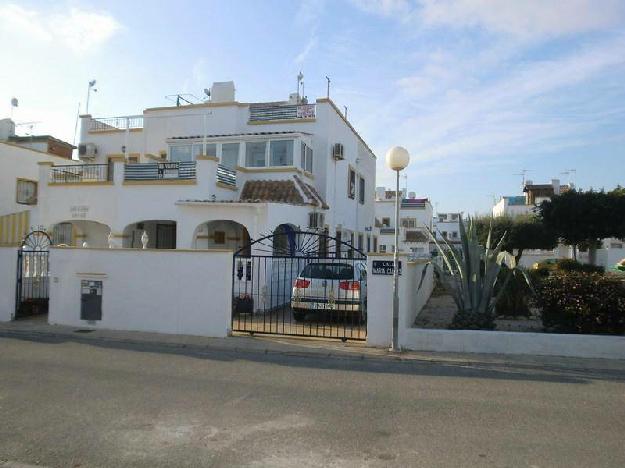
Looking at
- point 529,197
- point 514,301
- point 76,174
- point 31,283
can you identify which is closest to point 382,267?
point 514,301

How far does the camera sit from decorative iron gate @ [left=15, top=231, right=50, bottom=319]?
496 inches

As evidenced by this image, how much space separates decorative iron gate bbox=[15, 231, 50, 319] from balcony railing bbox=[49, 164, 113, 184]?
15.3 feet

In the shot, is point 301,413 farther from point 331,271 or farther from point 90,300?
point 90,300

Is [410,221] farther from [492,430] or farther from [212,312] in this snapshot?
[492,430]

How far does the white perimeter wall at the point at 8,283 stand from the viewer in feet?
40.7

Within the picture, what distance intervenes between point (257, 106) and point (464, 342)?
1412cm

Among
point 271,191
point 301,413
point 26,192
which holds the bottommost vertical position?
point 301,413

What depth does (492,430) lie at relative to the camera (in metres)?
5.18

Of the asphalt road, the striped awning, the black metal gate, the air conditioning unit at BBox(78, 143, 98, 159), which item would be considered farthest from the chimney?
the asphalt road

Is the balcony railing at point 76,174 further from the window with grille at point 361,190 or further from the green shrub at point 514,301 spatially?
the green shrub at point 514,301

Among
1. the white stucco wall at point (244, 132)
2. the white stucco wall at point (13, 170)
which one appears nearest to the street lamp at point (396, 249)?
the white stucco wall at point (244, 132)

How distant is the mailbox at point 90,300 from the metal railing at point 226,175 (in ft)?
19.0

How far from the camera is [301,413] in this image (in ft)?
18.6

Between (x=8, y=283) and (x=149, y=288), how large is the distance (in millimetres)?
4130
